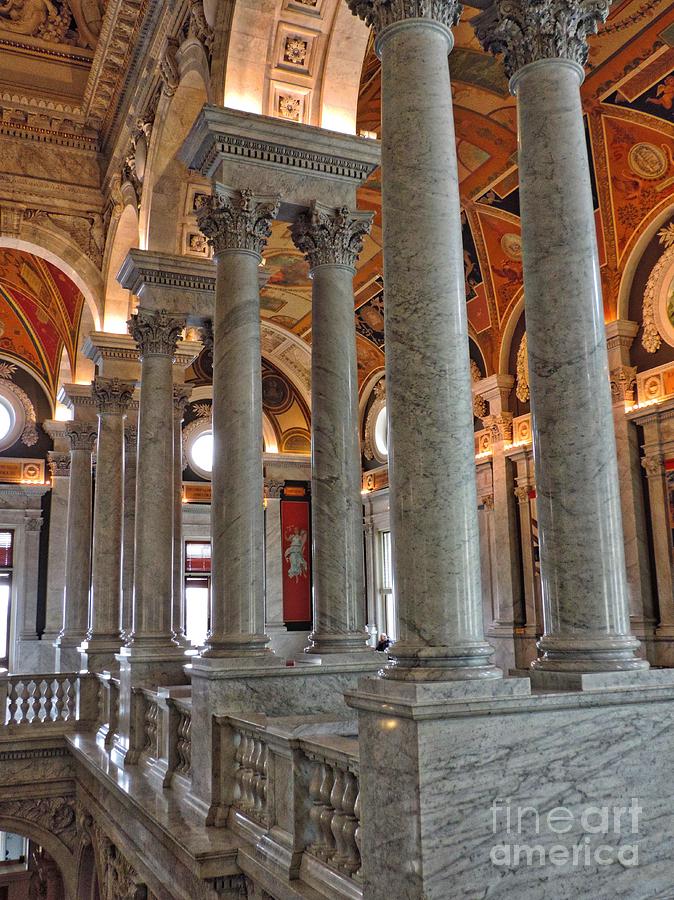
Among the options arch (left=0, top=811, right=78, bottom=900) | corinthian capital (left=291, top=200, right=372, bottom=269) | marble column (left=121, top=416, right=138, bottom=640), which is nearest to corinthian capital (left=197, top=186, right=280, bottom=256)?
corinthian capital (left=291, top=200, right=372, bottom=269)

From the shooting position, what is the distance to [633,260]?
13.7 metres

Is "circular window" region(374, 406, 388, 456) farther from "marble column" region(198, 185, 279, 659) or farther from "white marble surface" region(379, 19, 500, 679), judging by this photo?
"white marble surface" region(379, 19, 500, 679)

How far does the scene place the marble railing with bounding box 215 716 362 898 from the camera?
473 centimetres

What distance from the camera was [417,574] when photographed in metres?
4.41

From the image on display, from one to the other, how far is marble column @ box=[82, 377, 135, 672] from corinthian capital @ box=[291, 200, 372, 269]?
643cm

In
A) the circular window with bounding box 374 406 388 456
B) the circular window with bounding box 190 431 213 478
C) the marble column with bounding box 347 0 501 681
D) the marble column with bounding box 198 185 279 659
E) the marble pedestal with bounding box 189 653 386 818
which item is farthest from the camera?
the circular window with bounding box 190 431 213 478

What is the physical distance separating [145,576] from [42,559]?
36.1ft

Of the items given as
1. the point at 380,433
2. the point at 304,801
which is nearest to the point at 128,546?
the point at 380,433

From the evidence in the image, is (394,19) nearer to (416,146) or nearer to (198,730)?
(416,146)

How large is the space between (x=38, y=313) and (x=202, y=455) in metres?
5.26

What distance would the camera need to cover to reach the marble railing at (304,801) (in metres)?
4.73

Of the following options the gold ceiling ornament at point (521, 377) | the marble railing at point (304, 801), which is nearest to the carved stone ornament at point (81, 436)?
the gold ceiling ornament at point (521, 377)

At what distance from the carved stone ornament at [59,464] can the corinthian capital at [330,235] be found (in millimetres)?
13402

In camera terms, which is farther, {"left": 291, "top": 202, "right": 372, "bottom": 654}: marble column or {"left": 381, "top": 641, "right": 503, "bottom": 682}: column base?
{"left": 291, "top": 202, "right": 372, "bottom": 654}: marble column
